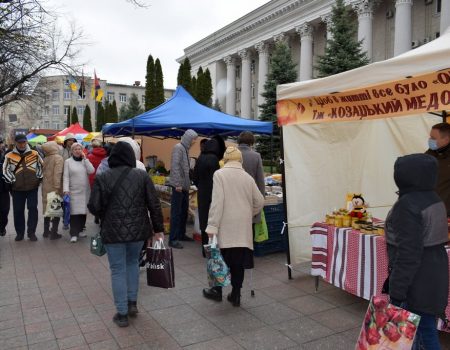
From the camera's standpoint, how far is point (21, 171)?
Result: 7.57 m

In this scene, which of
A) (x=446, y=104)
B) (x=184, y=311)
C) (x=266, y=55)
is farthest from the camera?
(x=266, y=55)

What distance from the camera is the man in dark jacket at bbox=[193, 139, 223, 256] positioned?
6.13m

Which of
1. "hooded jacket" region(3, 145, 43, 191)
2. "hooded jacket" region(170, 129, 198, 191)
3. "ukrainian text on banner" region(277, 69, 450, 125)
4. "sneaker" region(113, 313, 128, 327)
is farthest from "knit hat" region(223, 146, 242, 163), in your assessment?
"hooded jacket" region(3, 145, 43, 191)

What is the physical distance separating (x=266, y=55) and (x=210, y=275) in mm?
45174

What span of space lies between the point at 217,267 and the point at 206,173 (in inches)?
86.3

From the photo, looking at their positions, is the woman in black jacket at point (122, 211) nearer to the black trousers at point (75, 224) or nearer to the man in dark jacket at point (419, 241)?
the man in dark jacket at point (419, 241)

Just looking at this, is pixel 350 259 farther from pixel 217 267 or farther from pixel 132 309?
pixel 132 309

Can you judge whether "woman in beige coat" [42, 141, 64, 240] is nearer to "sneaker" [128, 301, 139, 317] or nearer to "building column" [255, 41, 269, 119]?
"sneaker" [128, 301, 139, 317]

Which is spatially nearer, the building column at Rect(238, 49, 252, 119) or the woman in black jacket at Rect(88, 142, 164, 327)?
the woman in black jacket at Rect(88, 142, 164, 327)

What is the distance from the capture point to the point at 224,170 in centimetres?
430

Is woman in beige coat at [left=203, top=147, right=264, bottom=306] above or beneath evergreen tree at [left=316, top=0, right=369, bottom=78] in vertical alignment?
beneath

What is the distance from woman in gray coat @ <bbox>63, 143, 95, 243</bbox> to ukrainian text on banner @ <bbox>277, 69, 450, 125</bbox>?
4.21 meters

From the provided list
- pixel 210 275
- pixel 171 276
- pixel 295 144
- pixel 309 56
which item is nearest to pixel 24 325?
pixel 171 276

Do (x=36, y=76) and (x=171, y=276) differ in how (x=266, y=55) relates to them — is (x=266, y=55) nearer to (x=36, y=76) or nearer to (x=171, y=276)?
(x=36, y=76)
